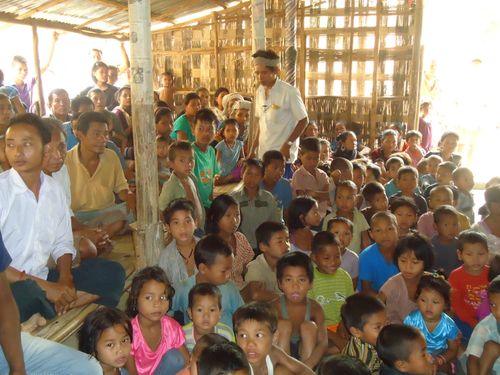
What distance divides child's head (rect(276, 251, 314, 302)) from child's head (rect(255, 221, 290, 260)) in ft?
1.12

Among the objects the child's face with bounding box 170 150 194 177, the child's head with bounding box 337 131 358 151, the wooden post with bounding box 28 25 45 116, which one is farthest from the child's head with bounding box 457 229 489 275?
the wooden post with bounding box 28 25 45 116

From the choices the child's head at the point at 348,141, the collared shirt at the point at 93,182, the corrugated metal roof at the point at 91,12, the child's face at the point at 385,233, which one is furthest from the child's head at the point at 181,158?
the corrugated metal roof at the point at 91,12

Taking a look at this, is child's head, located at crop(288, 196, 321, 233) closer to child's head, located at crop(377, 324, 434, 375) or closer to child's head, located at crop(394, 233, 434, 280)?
child's head, located at crop(394, 233, 434, 280)

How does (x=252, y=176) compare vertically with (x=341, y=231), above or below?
above

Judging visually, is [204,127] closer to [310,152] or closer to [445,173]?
[310,152]

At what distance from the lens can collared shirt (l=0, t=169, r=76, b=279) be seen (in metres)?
2.38

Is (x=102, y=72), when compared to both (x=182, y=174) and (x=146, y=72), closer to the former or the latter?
(x=182, y=174)

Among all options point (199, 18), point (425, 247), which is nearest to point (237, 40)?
point (199, 18)

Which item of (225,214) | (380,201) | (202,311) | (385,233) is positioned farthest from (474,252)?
(202,311)

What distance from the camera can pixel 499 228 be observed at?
145 inches

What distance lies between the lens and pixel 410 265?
3.02m

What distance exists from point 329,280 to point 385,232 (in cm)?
56

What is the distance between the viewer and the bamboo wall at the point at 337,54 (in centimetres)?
834

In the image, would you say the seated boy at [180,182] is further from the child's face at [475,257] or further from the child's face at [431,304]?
the child's face at [475,257]
